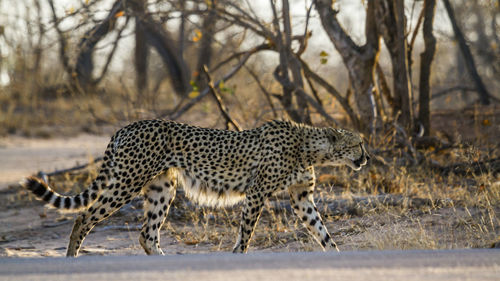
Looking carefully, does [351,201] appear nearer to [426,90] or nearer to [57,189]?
[426,90]

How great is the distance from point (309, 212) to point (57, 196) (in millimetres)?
1935

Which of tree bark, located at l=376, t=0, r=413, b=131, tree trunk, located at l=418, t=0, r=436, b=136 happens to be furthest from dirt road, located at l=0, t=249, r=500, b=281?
tree trunk, located at l=418, t=0, r=436, b=136

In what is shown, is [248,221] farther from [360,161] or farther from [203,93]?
[203,93]

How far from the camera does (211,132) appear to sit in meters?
5.46

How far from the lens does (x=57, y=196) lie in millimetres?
4996

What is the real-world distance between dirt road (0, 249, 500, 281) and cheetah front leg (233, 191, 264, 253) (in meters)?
1.15

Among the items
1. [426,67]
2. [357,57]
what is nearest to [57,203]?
[357,57]

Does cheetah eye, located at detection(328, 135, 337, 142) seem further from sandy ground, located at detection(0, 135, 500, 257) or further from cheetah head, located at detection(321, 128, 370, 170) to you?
sandy ground, located at detection(0, 135, 500, 257)

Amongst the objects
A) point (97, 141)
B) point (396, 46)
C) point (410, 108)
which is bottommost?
point (97, 141)

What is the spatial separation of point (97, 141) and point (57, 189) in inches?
220

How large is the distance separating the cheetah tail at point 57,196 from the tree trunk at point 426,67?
5.33 m

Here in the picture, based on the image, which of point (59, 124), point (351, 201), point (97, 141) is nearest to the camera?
point (351, 201)

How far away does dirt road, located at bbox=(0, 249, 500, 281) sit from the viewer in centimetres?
317

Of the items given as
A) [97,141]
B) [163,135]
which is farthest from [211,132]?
[97,141]
